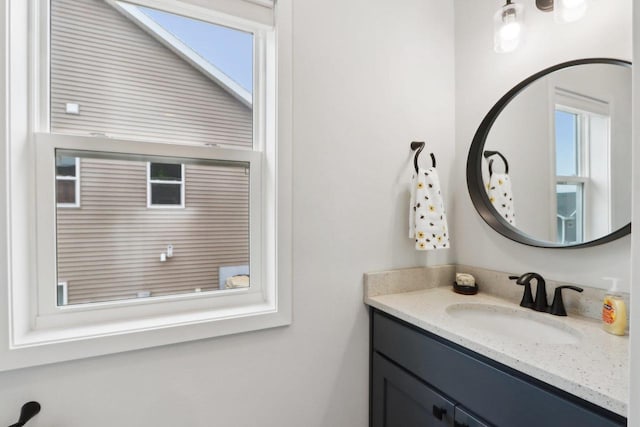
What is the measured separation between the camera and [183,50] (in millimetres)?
1211

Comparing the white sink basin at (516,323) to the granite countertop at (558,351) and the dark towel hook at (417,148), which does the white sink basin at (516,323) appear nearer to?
the granite countertop at (558,351)

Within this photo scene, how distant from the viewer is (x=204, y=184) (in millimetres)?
1246

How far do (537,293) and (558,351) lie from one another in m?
0.43

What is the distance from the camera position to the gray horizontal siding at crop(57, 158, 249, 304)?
1.08m

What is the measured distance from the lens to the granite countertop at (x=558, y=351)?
70 cm

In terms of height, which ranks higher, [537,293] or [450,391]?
[537,293]

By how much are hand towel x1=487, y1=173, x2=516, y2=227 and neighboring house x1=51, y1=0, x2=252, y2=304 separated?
1129 mm

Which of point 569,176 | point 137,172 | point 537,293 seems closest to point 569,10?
point 569,176

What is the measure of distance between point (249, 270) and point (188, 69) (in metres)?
0.83

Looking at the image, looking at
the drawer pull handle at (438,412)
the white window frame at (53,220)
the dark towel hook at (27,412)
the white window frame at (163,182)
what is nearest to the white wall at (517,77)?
the drawer pull handle at (438,412)

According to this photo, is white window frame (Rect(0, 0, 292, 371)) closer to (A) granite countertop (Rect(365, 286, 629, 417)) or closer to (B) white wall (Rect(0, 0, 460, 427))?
(B) white wall (Rect(0, 0, 460, 427))

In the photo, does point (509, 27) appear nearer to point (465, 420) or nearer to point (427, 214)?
point (427, 214)

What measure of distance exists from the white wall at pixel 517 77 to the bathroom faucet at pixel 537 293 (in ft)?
0.25

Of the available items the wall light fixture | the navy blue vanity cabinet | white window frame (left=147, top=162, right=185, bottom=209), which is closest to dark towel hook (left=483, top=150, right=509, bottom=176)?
the wall light fixture
